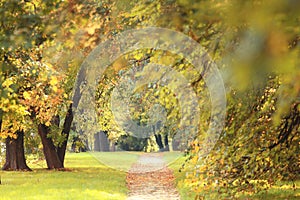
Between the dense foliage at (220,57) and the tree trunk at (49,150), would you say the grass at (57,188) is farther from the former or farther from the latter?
the dense foliage at (220,57)

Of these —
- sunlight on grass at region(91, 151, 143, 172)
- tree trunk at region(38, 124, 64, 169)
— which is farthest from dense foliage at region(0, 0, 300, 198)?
sunlight on grass at region(91, 151, 143, 172)

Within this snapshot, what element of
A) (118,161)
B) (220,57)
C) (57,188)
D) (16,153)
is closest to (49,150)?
(16,153)

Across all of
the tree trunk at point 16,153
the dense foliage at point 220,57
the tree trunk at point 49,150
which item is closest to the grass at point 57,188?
the tree trunk at point 49,150

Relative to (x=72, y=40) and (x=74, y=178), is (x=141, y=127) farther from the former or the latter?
(x=72, y=40)

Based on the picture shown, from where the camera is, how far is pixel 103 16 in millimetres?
6215

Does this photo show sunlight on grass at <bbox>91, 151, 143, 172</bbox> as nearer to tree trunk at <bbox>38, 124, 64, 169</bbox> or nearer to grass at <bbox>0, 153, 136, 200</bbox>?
tree trunk at <bbox>38, 124, 64, 169</bbox>

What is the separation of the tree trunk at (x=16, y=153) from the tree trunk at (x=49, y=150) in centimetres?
125

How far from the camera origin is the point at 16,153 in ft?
91.8

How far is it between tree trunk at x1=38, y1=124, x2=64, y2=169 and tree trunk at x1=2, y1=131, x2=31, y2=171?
1247mm

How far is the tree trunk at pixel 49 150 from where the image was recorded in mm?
26781

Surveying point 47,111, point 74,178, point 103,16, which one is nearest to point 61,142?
point 74,178

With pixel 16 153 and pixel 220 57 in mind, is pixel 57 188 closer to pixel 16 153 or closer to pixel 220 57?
pixel 16 153

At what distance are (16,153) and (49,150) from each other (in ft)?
6.63

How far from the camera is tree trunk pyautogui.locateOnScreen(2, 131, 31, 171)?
27.8m
